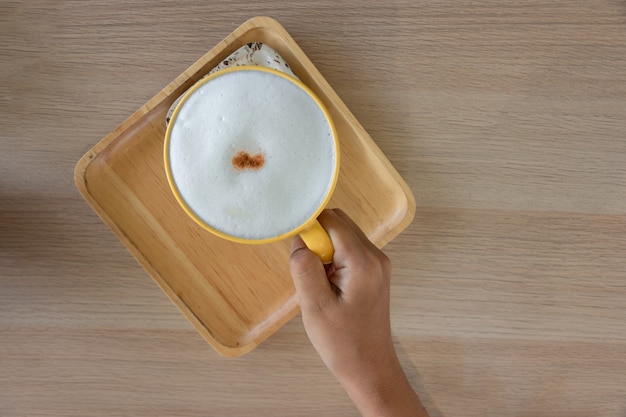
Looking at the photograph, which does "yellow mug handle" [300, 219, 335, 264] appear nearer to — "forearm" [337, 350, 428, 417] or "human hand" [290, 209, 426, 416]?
"human hand" [290, 209, 426, 416]

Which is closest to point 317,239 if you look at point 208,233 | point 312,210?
point 312,210

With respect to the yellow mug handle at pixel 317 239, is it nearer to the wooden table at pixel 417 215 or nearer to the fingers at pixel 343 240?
the fingers at pixel 343 240

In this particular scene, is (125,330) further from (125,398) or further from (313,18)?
(313,18)

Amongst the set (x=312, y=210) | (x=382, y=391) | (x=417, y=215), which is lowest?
(x=382, y=391)

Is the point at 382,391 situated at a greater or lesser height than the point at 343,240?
lesser

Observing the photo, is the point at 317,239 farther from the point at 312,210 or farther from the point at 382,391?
the point at 382,391

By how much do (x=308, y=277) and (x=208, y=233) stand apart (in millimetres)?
149

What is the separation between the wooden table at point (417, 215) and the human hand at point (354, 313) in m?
0.08

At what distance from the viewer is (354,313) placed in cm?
52

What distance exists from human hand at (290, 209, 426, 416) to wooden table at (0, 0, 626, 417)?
3.2 inches

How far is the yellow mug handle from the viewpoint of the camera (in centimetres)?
46

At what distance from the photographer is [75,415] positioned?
631 mm

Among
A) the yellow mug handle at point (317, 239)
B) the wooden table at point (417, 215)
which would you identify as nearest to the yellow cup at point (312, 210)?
the yellow mug handle at point (317, 239)

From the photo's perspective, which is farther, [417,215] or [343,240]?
[417,215]
